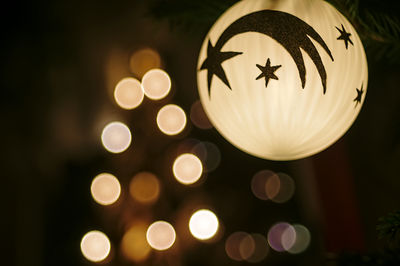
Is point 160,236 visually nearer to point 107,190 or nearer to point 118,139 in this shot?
point 107,190

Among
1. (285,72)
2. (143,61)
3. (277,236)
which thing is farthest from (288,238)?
(285,72)

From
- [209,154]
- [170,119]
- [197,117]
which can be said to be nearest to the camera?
[170,119]

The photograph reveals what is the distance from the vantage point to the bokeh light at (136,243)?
2.22 m

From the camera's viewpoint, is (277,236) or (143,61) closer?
(143,61)

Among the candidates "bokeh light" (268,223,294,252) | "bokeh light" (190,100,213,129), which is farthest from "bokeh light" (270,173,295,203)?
"bokeh light" (190,100,213,129)

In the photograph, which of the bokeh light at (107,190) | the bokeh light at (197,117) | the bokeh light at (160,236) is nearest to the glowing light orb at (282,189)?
the bokeh light at (197,117)

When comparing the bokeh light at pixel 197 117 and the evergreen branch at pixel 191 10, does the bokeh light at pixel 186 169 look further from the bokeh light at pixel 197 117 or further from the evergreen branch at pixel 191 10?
the evergreen branch at pixel 191 10

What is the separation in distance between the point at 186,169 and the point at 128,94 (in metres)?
0.58

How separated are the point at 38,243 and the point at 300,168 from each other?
1.62 metres

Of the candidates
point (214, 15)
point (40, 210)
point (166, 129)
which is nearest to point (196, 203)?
point (166, 129)

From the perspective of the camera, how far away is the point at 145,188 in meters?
2.26

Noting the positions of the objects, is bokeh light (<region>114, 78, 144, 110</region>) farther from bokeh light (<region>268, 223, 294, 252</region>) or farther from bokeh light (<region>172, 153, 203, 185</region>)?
bokeh light (<region>268, 223, 294, 252</region>)

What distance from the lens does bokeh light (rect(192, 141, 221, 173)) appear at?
123 inches

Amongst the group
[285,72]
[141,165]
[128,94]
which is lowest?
[141,165]
